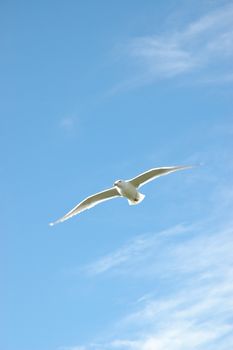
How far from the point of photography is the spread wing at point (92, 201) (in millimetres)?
48812

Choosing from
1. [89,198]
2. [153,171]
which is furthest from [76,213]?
[153,171]

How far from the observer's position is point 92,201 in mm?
49094

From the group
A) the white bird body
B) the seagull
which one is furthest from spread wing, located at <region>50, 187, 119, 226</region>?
the white bird body

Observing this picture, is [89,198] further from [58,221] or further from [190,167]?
[190,167]

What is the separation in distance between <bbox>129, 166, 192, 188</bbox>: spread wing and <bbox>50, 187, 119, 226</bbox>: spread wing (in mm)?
1184

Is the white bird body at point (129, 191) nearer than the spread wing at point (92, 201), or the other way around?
the white bird body at point (129, 191)

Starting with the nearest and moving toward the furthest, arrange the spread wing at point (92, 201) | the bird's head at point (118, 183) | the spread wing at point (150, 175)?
the bird's head at point (118, 183)
the spread wing at point (150, 175)
the spread wing at point (92, 201)

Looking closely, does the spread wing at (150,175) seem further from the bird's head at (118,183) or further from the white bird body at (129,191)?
the bird's head at (118,183)

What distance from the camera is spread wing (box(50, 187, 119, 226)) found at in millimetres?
48812

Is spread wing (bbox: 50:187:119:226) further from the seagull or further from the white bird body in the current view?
the white bird body

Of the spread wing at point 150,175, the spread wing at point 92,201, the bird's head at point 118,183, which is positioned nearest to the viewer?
the bird's head at point 118,183

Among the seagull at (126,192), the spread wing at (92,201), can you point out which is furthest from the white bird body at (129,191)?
the spread wing at (92,201)

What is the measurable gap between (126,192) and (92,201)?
82.0 inches

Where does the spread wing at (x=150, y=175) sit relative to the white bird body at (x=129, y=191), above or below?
above
